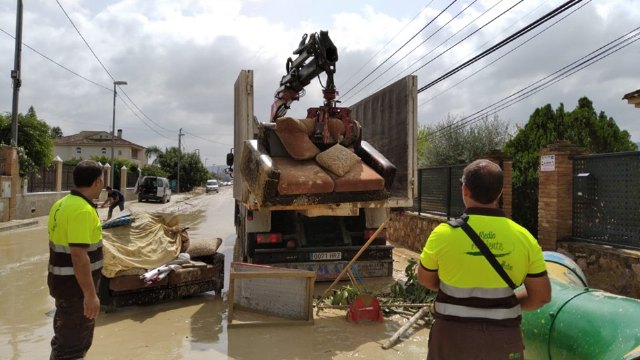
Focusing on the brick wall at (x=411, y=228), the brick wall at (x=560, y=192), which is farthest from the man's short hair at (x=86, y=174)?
the brick wall at (x=411, y=228)

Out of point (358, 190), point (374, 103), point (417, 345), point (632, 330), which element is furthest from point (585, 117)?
point (632, 330)

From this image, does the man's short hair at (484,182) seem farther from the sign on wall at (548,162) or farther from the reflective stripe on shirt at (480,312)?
the sign on wall at (548,162)

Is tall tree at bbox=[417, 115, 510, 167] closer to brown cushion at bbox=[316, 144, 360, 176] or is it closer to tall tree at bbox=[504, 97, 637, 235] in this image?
tall tree at bbox=[504, 97, 637, 235]

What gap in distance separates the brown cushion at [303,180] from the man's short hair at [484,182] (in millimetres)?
3809

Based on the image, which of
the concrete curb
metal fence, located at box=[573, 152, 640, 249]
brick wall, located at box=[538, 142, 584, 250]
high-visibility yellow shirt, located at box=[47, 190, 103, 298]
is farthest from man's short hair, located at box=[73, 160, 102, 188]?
the concrete curb

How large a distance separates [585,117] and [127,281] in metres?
14.0

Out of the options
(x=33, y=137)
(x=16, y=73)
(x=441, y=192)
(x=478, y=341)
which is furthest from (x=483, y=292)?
(x=33, y=137)

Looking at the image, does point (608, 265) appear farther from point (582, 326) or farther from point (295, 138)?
point (295, 138)

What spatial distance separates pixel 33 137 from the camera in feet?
71.7

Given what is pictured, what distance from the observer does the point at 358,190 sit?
633 cm

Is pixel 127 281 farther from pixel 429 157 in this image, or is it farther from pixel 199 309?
pixel 429 157

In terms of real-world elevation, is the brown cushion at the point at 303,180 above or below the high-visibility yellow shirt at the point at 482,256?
above

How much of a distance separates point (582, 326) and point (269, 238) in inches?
190

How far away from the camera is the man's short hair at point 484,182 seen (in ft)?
7.45
